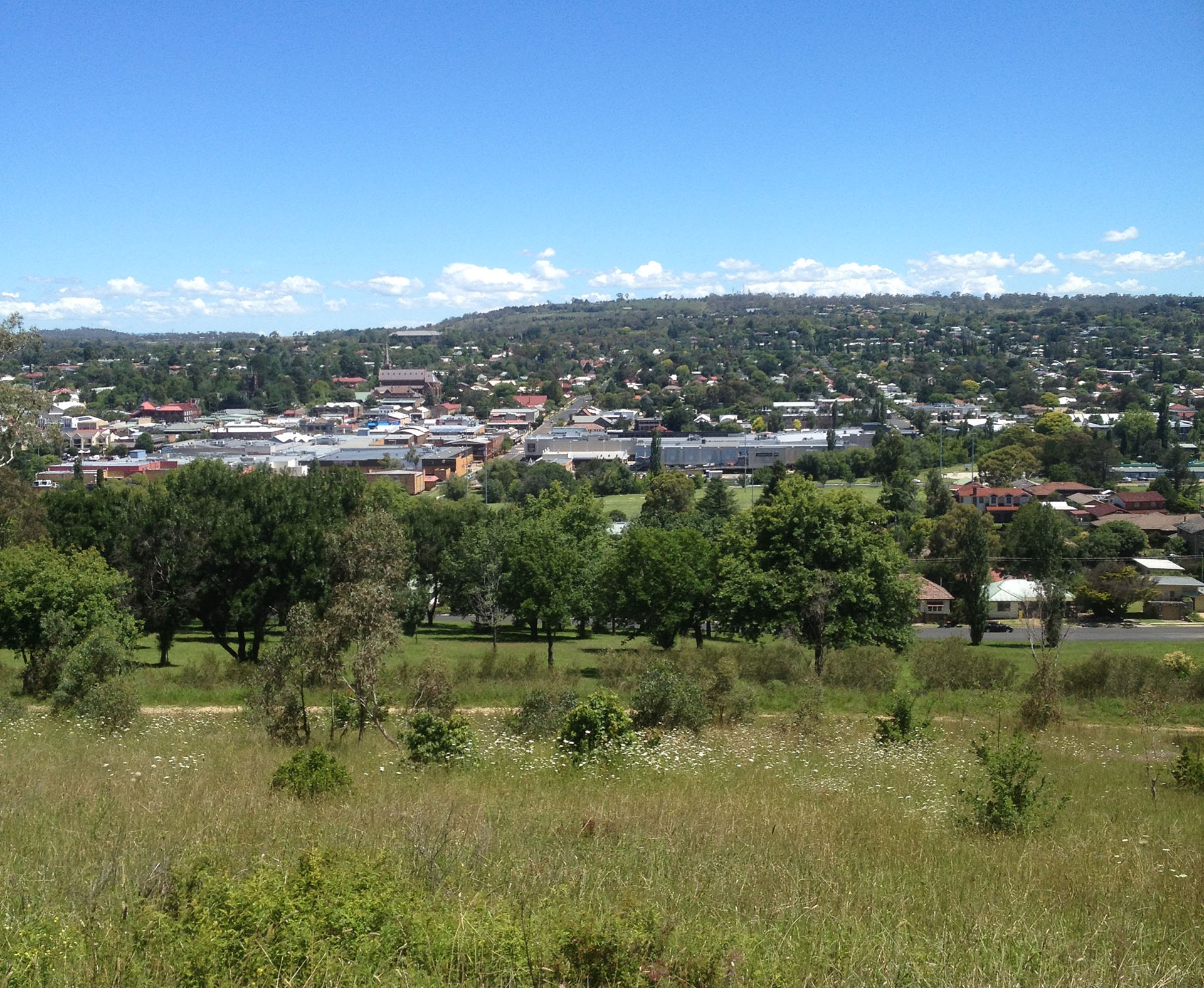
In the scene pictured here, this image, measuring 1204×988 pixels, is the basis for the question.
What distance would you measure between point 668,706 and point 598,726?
260 cm

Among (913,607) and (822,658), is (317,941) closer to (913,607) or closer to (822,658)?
(822,658)

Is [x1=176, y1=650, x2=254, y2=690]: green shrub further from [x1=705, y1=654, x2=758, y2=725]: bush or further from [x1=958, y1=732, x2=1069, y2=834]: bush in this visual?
[x1=958, y1=732, x2=1069, y2=834]: bush

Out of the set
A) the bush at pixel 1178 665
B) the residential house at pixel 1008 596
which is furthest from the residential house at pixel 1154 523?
the bush at pixel 1178 665

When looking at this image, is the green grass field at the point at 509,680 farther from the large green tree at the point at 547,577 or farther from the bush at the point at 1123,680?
the large green tree at the point at 547,577

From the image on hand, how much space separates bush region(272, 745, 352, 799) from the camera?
7.12 metres

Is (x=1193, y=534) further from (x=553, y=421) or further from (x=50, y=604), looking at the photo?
(x=553, y=421)

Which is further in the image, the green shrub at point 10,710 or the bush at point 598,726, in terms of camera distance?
the green shrub at point 10,710

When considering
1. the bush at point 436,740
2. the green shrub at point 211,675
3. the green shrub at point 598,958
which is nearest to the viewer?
the green shrub at point 598,958

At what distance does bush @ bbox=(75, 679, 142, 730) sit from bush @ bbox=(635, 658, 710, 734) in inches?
216

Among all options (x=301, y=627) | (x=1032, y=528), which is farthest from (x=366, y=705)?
(x=1032, y=528)

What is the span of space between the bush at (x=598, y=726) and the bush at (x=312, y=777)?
2.44 m

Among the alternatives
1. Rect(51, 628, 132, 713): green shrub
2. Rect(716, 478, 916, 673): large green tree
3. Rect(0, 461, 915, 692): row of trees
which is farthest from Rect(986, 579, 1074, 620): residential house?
Rect(51, 628, 132, 713): green shrub

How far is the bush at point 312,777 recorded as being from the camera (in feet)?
23.4

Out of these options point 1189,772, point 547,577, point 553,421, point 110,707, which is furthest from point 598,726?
point 553,421
